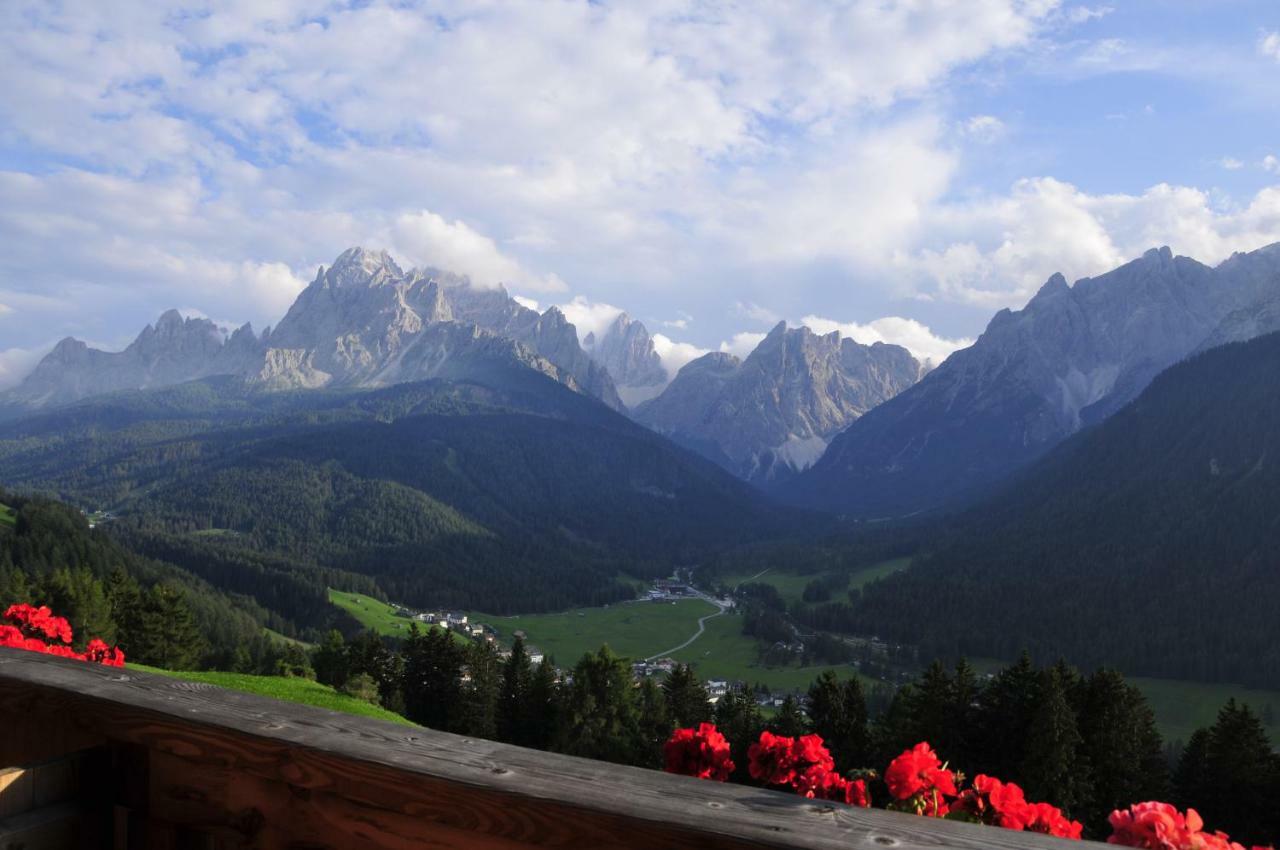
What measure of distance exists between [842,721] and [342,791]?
41.6 metres

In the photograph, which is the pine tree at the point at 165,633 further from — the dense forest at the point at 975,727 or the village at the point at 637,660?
the village at the point at 637,660

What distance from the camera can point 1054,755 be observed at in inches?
1233

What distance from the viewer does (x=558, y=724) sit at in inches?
1914

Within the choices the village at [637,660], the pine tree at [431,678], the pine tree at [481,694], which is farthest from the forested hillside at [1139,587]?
the pine tree at [431,678]

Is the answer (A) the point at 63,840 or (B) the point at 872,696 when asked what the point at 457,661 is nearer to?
(A) the point at 63,840

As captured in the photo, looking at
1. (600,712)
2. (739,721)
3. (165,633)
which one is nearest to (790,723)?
(739,721)

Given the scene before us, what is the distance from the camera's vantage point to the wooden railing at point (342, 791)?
2.47 meters

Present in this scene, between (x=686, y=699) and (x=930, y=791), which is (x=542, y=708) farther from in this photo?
(x=930, y=791)

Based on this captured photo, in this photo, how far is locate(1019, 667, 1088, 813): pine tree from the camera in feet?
103

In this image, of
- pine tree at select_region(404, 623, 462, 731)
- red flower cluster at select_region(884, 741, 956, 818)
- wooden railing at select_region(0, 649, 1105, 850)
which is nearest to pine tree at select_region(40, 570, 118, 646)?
pine tree at select_region(404, 623, 462, 731)

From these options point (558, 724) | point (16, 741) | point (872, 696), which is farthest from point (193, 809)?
point (872, 696)

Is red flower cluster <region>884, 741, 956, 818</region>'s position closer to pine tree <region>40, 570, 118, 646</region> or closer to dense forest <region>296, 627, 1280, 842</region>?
dense forest <region>296, 627, 1280, 842</region>

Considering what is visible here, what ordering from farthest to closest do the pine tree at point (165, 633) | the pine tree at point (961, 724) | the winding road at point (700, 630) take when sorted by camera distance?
the winding road at point (700, 630) < the pine tree at point (165, 633) < the pine tree at point (961, 724)

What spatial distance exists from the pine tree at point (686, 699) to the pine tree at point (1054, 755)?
21.0m
